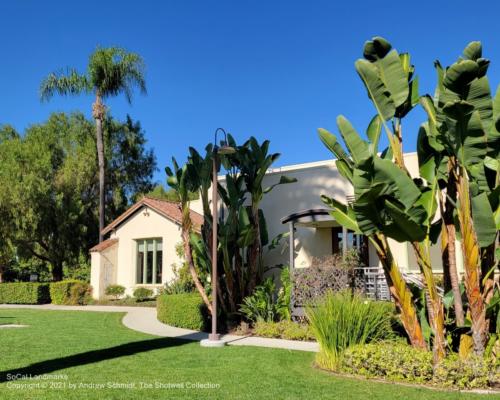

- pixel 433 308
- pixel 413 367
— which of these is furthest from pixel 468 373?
pixel 433 308

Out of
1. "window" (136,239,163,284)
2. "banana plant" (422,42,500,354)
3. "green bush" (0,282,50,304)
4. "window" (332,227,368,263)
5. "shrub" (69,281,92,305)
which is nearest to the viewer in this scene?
"banana plant" (422,42,500,354)

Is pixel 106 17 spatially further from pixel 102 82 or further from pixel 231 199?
pixel 102 82

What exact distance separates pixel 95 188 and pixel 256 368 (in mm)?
28840

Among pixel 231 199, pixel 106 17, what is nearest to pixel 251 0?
pixel 106 17

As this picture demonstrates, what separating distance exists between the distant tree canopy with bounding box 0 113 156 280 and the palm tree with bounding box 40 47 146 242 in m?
3.93

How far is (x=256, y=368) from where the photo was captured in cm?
891

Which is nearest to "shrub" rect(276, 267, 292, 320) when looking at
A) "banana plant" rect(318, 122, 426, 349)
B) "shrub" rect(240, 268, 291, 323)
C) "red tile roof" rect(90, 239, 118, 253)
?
"shrub" rect(240, 268, 291, 323)

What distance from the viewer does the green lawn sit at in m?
7.02

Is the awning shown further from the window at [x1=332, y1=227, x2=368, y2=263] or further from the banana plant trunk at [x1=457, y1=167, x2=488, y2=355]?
the banana plant trunk at [x1=457, y1=167, x2=488, y2=355]

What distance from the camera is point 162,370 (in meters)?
8.67

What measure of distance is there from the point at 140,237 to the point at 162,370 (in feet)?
54.0

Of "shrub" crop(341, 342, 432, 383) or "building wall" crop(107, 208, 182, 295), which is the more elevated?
"building wall" crop(107, 208, 182, 295)

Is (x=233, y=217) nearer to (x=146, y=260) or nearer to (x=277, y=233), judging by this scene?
(x=277, y=233)

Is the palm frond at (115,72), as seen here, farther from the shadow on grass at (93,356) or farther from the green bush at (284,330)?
the shadow on grass at (93,356)
